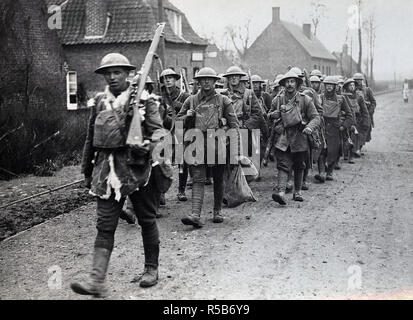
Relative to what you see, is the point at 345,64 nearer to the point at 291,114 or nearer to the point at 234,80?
the point at 234,80

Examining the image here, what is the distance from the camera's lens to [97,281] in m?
4.83

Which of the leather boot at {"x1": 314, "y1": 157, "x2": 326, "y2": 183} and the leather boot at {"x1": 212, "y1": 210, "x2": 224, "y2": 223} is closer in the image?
the leather boot at {"x1": 212, "y1": 210, "x2": 224, "y2": 223}

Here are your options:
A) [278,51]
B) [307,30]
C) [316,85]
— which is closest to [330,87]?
[316,85]

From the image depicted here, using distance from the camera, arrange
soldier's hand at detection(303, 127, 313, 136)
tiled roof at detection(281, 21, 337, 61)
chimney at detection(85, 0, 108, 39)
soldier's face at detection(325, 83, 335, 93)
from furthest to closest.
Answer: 1. tiled roof at detection(281, 21, 337, 61)
2. chimney at detection(85, 0, 108, 39)
3. soldier's face at detection(325, 83, 335, 93)
4. soldier's hand at detection(303, 127, 313, 136)

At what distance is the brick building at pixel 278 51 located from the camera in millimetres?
59312

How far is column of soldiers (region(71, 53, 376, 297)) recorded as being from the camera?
4.99 metres

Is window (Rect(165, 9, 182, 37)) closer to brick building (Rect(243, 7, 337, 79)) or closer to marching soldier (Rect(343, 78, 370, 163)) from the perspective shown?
marching soldier (Rect(343, 78, 370, 163))

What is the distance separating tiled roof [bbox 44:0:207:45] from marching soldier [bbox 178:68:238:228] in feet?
62.8

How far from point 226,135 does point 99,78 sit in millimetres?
20310

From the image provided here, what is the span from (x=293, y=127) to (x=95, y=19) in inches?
796

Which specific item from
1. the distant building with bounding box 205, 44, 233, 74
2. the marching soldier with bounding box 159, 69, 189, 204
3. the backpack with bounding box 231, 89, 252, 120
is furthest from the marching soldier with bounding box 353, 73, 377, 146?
the distant building with bounding box 205, 44, 233, 74

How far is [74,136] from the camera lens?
1452cm

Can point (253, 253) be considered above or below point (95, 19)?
below

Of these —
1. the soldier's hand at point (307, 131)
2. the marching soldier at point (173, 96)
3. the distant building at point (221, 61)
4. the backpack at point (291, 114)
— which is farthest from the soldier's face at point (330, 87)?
the distant building at point (221, 61)
